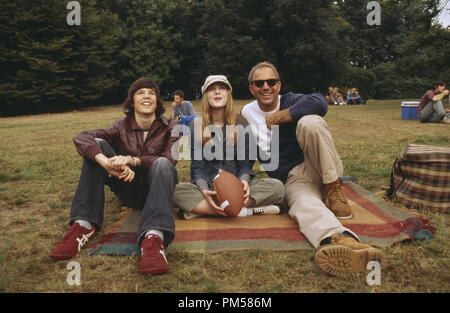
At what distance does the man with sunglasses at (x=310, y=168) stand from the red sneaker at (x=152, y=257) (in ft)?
3.53

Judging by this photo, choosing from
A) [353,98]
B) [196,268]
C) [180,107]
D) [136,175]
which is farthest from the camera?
Answer: [353,98]

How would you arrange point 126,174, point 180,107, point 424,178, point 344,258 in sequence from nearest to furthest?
point 344,258 → point 126,174 → point 424,178 → point 180,107

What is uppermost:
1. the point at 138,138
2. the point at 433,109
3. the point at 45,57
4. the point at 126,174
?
the point at 45,57

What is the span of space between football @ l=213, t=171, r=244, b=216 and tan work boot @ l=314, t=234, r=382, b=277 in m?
1.04

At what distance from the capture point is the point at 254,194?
3.49 m

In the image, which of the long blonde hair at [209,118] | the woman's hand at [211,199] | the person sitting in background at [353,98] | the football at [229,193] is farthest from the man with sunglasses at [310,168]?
the person sitting in background at [353,98]

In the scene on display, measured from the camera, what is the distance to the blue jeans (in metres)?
2.64

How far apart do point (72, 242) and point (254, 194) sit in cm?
171

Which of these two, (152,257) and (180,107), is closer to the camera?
(152,257)

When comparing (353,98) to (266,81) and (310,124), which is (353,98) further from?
(310,124)

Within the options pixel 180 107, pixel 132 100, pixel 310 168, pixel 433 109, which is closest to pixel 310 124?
pixel 310 168

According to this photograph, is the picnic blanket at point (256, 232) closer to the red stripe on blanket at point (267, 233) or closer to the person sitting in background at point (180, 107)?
the red stripe on blanket at point (267, 233)

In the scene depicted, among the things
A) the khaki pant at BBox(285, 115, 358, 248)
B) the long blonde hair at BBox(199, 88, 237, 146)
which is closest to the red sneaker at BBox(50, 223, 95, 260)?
the long blonde hair at BBox(199, 88, 237, 146)

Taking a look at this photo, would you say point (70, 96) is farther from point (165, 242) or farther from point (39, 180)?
point (165, 242)
